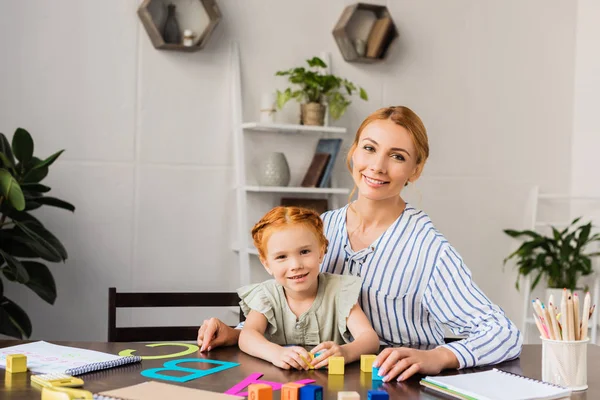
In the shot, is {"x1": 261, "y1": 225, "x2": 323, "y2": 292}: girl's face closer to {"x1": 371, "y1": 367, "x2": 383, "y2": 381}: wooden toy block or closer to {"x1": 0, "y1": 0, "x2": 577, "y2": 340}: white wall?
{"x1": 371, "y1": 367, "x2": 383, "y2": 381}: wooden toy block

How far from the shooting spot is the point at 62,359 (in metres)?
1.68

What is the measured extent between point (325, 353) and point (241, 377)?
19 centimetres

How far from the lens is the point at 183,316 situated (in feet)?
13.1

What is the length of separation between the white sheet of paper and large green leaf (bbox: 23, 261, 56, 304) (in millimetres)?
1494

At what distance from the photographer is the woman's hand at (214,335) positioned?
1.86 meters

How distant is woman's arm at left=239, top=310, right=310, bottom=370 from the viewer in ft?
5.41

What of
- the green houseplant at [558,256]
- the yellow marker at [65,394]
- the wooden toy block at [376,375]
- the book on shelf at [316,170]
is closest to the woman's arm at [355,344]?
the wooden toy block at [376,375]

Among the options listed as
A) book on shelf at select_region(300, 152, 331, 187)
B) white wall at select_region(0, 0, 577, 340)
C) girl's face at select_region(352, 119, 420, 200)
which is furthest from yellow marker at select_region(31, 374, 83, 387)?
book on shelf at select_region(300, 152, 331, 187)

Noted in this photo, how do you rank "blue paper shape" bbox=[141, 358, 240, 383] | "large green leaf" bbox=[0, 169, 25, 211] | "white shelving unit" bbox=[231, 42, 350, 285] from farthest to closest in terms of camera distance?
"white shelving unit" bbox=[231, 42, 350, 285]
"large green leaf" bbox=[0, 169, 25, 211]
"blue paper shape" bbox=[141, 358, 240, 383]

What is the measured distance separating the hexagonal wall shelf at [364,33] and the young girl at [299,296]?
2.46 meters

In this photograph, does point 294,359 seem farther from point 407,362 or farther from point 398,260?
point 398,260

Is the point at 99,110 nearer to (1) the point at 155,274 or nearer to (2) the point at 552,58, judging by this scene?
(1) the point at 155,274

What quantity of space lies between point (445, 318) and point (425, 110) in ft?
8.62

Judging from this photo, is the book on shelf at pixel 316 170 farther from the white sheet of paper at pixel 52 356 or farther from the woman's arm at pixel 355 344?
the white sheet of paper at pixel 52 356
